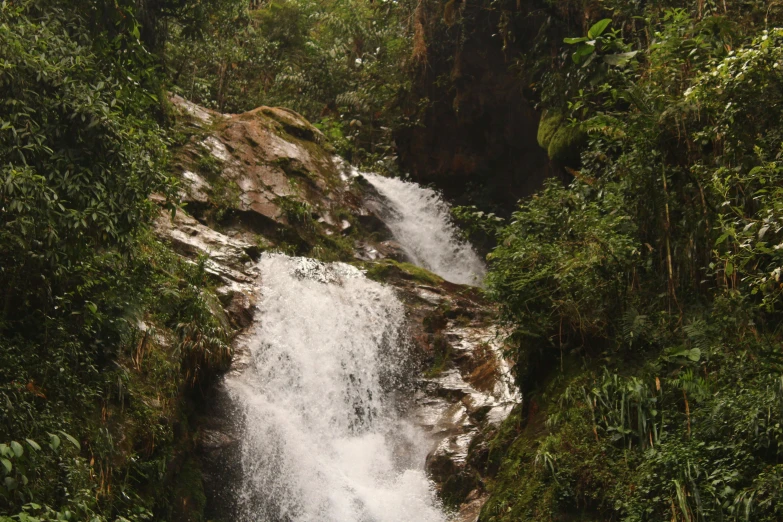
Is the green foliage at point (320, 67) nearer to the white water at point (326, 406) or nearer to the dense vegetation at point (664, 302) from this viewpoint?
the white water at point (326, 406)

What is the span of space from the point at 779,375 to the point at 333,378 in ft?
24.3

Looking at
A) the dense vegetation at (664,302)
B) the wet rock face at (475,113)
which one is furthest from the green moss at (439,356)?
the wet rock face at (475,113)

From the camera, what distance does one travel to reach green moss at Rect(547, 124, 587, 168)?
41.5 feet

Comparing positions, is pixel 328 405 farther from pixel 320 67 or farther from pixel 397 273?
pixel 320 67

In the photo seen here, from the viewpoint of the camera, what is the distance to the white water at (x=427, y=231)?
17406 mm

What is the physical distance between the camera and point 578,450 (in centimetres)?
663

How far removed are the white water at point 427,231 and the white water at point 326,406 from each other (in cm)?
369

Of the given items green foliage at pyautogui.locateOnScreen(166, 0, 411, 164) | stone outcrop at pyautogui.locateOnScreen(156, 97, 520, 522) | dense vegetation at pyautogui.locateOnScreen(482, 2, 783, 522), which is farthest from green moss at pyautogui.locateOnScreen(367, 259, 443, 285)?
green foliage at pyautogui.locateOnScreen(166, 0, 411, 164)

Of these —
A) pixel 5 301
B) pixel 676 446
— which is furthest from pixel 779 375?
pixel 5 301

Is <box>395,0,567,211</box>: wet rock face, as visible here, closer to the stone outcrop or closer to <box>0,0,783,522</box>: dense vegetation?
the stone outcrop

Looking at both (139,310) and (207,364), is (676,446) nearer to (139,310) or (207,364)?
→ (139,310)

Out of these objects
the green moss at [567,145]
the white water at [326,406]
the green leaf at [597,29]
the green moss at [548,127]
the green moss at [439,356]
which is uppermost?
the green moss at [548,127]

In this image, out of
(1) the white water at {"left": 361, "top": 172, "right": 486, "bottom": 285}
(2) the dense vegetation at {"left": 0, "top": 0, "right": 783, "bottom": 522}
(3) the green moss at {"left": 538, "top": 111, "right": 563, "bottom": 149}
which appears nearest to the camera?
(2) the dense vegetation at {"left": 0, "top": 0, "right": 783, "bottom": 522}

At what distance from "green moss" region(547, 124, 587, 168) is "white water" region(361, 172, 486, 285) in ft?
14.3
